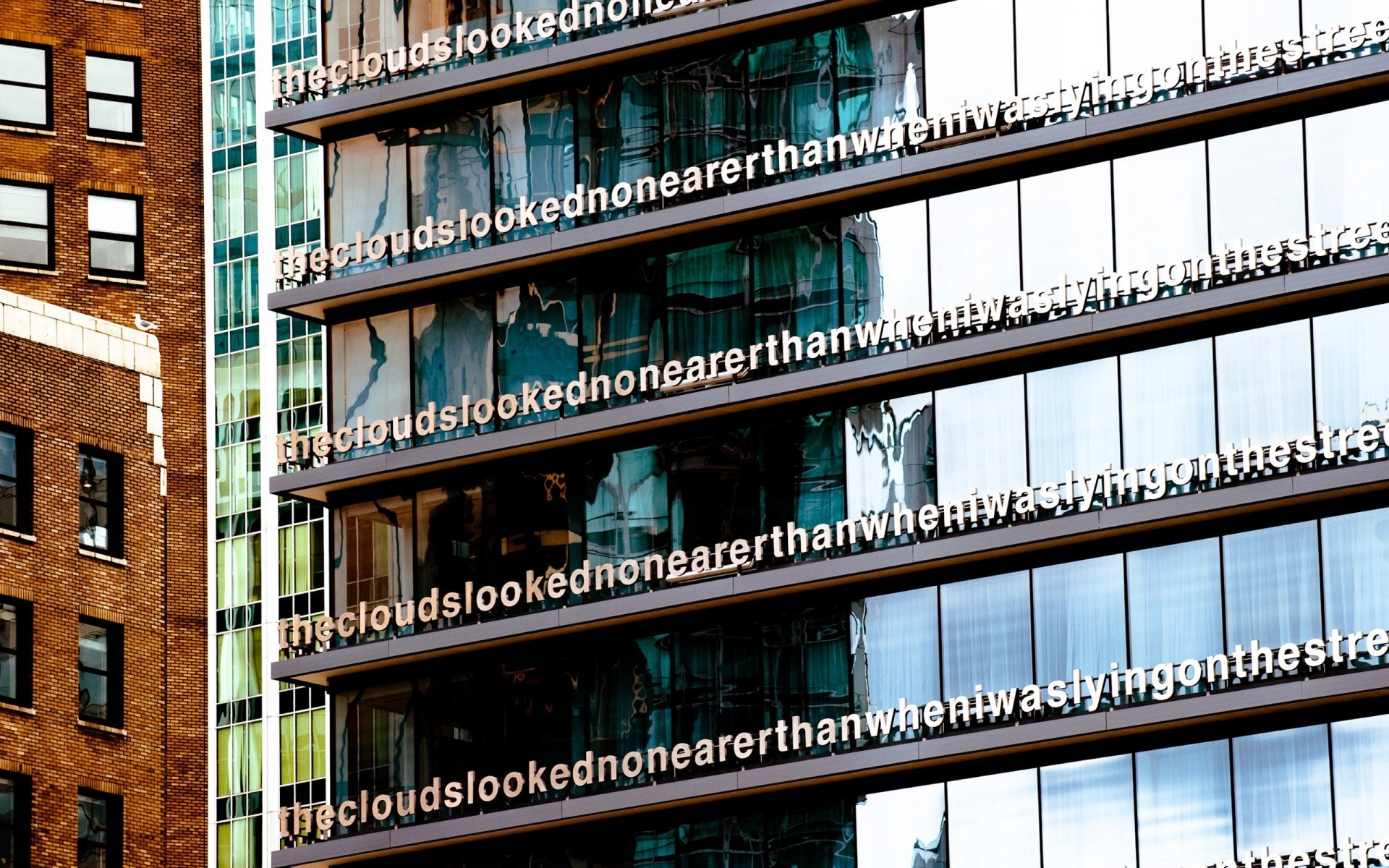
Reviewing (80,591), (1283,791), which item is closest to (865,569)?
(1283,791)

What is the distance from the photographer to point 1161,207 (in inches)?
2493

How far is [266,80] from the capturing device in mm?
100312

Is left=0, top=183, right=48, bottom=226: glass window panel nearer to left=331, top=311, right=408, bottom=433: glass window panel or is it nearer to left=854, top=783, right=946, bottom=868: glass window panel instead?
left=331, top=311, right=408, bottom=433: glass window panel

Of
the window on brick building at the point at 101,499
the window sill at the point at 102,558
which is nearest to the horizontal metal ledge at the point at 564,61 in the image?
the window on brick building at the point at 101,499

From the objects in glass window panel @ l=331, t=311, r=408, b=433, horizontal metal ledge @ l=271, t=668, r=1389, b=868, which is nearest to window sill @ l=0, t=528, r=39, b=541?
glass window panel @ l=331, t=311, r=408, b=433

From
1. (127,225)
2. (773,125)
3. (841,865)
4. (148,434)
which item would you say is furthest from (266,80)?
(841,865)

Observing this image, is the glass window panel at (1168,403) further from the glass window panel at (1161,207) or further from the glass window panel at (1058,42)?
the glass window panel at (1058,42)

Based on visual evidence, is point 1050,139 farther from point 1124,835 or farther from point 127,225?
point 127,225

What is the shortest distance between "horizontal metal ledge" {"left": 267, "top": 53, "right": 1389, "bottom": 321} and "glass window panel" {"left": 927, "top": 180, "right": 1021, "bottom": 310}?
0.50 m

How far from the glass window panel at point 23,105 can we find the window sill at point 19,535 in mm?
26367

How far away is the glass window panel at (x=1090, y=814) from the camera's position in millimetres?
60844

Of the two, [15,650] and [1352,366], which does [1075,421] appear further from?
[15,650]

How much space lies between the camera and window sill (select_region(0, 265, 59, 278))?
94312mm

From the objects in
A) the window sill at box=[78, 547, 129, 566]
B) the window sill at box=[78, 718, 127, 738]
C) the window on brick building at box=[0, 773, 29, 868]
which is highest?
the window sill at box=[78, 547, 129, 566]
